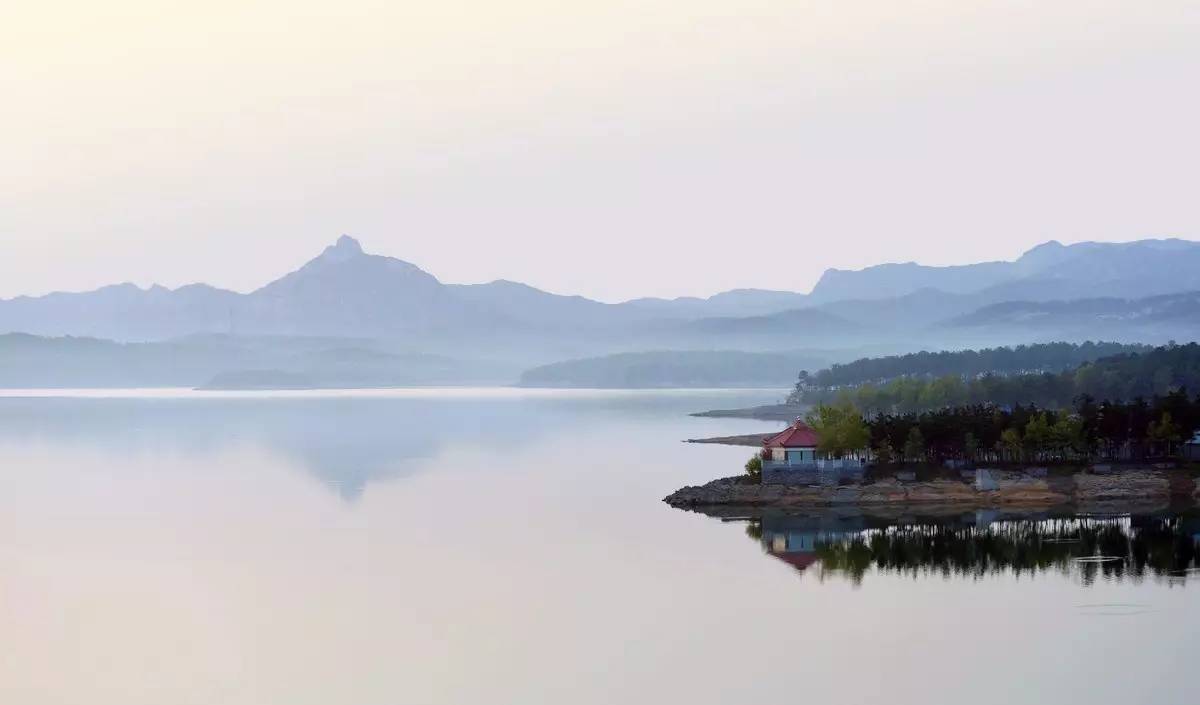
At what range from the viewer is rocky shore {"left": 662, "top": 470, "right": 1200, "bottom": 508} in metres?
64.3

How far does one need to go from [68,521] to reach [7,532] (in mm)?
3839

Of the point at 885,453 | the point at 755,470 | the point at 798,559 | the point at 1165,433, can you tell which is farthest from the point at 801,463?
the point at 798,559

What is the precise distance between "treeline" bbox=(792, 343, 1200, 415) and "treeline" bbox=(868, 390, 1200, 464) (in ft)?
112

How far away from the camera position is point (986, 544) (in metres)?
52.5

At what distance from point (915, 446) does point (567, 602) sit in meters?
31.9

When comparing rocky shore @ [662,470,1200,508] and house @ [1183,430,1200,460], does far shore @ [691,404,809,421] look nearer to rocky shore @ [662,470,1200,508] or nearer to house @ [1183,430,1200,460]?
house @ [1183,430,1200,460]

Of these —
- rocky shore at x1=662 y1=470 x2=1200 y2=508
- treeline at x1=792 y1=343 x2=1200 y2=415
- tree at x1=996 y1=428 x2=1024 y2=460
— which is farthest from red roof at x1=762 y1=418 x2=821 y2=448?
treeline at x1=792 y1=343 x2=1200 y2=415

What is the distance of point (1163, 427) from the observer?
70938mm

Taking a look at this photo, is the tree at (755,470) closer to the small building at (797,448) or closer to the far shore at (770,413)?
the small building at (797,448)

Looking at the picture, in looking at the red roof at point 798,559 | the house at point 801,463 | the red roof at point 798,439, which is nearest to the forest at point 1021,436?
the red roof at point 798,439

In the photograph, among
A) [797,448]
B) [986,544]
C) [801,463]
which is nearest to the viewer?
[986,544]

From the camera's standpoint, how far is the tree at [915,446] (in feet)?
232

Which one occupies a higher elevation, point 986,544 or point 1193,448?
point 1193,448

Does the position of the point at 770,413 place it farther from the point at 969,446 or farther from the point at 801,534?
the point at 801,534
